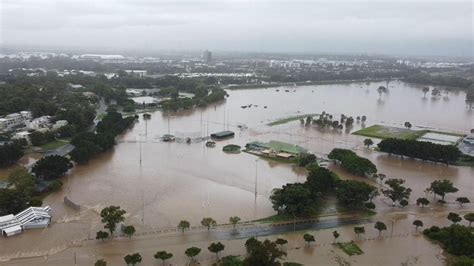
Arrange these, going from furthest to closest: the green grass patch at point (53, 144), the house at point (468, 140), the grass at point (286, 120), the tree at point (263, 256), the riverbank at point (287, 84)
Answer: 1. the riverbank at point (287, 84)
2. the grass at point (286, 120)
3. the house at point (468, 140)
4. the green grass patch at point (53, 144)
5. the tree at point (263, 256)

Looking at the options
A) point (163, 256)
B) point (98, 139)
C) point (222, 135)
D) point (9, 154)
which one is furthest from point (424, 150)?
point (9, 154)

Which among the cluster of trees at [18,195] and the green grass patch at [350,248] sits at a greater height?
the cluster of trees at [18,195]

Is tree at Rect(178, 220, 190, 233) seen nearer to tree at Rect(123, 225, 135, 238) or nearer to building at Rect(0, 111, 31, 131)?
tree at Rect(123, 225, 135, 238)

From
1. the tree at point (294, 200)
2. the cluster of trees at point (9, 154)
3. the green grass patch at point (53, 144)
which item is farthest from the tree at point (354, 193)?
the green grass patch at point (53, 144)

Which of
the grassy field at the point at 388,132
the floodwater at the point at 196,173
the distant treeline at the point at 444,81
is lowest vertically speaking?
the floodwater at the point at 196,173

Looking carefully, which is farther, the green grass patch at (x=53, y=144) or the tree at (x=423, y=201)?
the green grass patch at (x=53, y=144)

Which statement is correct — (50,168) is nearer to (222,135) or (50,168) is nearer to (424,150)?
(222,135)

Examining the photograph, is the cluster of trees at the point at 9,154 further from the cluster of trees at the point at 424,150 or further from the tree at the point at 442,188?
the cluster of trees at the point at 424,150
